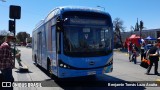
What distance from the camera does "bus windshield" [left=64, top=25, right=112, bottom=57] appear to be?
12.0m

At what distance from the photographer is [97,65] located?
12.4 meters

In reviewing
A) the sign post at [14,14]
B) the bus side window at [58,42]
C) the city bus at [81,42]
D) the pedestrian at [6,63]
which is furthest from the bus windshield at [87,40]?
the sign post at [14,14]

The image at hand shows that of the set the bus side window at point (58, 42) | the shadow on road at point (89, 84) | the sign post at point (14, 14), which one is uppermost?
the sign post at point (14, 14)

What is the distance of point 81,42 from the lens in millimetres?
12125

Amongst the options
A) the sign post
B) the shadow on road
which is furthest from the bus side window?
the sign post

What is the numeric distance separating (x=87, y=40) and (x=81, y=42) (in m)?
0.26

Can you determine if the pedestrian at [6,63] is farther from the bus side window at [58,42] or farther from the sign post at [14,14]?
the sign post at [14,14]

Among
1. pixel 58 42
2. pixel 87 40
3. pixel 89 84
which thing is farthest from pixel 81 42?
pixel 89 84

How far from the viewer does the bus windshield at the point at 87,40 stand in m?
12.0

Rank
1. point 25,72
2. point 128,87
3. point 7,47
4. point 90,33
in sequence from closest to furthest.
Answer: point 7,47, point 128,87, point 90,33, point 25,72

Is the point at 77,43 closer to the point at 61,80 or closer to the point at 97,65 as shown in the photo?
the point at 97,65

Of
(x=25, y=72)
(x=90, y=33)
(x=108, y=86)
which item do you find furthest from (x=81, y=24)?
(x=25, y=72)

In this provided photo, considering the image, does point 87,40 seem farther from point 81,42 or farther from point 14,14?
point 14,14

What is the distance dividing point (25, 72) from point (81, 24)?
23.2ft
